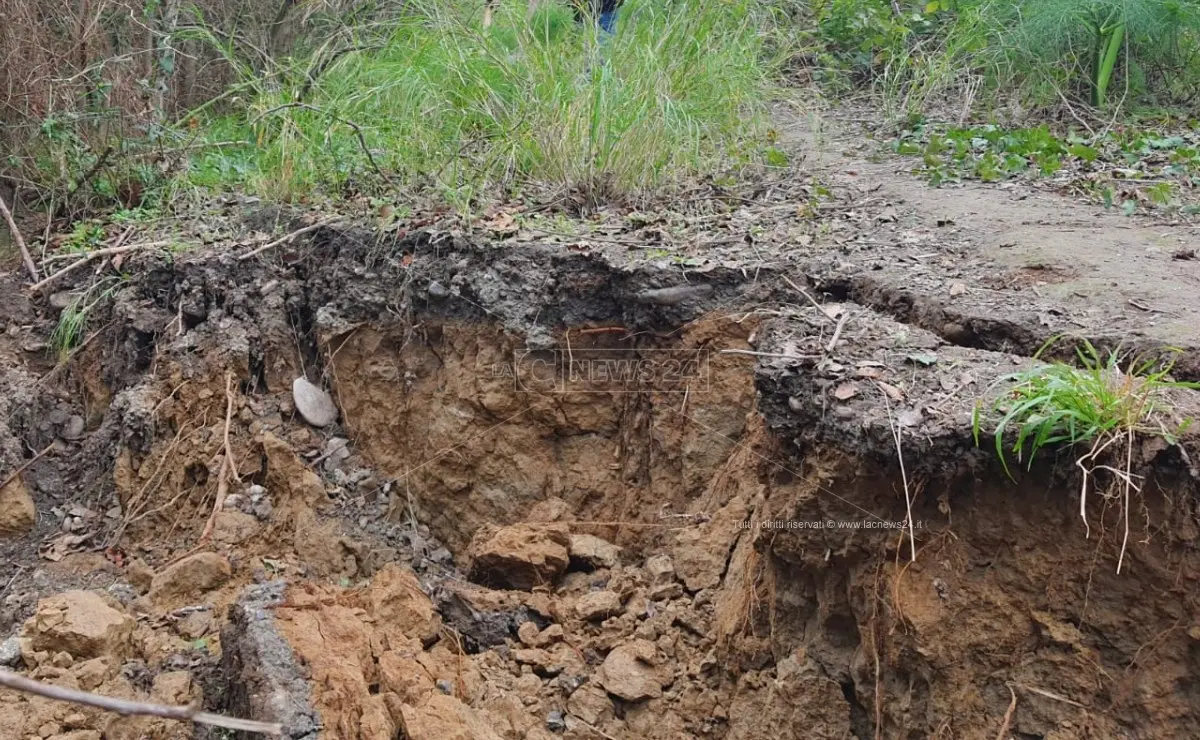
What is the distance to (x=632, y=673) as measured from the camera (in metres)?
2.91

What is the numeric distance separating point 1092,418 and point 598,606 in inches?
63.1

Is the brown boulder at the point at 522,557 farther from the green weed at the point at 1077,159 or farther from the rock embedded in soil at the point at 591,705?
the green weed at the point at 1077,159

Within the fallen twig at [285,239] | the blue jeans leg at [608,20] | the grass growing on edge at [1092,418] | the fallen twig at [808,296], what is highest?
the grass growing on edge at [1092,418]

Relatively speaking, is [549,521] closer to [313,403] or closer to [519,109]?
[313,403]

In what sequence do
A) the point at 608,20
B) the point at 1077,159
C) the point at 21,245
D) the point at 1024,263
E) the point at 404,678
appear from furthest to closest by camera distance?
the point at 608,20 → the point at 1077,159 → the point at 21,245 → the point at 1024,263 → the point at 404,678

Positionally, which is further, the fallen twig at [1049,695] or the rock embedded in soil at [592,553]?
the rock embedded in soil at [592,553]

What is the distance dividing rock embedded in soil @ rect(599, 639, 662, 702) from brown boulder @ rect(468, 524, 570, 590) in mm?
422

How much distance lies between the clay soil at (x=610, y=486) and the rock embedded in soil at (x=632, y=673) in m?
0.01

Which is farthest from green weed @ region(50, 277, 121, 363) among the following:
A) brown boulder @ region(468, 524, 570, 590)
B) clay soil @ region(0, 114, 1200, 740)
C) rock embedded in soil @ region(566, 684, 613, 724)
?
rock embedded in soil @ region(566, 684, 613, 724)

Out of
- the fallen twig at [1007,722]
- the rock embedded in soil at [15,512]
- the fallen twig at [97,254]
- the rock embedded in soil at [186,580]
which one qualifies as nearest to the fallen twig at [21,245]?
the fallen twig at [97,254]

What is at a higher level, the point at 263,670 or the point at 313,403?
the point at 263,670

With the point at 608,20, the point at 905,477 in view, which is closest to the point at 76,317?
the point at 608,20

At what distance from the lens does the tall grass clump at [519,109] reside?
408 centimetres

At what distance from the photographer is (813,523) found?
253 centimetres
